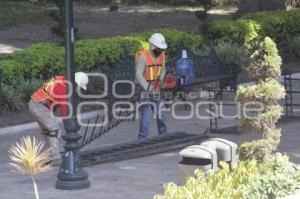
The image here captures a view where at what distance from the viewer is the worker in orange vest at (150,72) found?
44.2 ft

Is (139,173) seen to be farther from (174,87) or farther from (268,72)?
(174,87)

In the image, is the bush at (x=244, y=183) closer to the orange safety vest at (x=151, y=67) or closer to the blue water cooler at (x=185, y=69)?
the orange safety vest at (x=151, y=67)

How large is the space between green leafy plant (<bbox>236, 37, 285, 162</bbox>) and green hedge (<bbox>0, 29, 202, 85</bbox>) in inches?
316

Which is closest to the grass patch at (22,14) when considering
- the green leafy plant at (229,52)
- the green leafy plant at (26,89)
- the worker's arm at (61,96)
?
the green leafy plant at (229,52)

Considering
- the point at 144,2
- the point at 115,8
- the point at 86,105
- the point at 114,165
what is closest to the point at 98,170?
the point at 114,165

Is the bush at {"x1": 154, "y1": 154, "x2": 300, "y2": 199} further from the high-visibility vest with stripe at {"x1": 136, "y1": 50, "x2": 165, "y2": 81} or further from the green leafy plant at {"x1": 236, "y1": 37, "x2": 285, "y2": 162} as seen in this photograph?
the high-visibility vest with stripe at {"x1": 136, "y1": 50, "x2": 165, "y2": 81}

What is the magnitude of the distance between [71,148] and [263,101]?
2.64 m

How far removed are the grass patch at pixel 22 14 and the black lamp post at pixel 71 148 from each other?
1798 cm

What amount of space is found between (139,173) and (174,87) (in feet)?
13.1

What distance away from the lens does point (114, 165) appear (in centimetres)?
1241

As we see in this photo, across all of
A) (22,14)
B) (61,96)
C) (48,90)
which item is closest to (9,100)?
(48,90)

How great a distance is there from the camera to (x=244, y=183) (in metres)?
8.20

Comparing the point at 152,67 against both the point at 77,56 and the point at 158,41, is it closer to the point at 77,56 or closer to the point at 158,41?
the point at 158,41

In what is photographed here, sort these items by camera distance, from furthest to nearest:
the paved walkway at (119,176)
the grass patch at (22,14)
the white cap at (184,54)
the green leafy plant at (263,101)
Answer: the grass patch at (22,14), the white cap at (184,54), the paved walkway at (119,176), the green leafy plant at (263,101)
